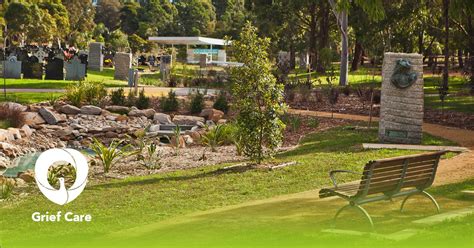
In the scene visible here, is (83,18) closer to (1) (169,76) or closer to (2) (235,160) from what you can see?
(1) (169,76)

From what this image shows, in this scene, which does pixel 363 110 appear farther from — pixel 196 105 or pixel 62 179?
pixel 62 179

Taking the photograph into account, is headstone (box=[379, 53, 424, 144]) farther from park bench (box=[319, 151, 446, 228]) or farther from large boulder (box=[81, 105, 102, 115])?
large boulder (box=[81, 105, 102, 115])

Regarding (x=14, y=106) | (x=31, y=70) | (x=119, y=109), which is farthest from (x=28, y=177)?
(x=31, y=70)

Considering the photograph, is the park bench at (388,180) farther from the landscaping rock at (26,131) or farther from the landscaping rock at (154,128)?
the landscaping rock at (26,131)

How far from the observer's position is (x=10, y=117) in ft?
75.4

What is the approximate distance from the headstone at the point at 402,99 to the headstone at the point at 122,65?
65.2ft

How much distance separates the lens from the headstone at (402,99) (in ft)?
59.0

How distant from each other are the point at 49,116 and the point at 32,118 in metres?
0.64

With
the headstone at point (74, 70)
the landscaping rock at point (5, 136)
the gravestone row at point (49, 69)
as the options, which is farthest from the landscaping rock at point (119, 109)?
the headstone at point (74, 70)

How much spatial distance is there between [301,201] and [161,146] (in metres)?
9.23

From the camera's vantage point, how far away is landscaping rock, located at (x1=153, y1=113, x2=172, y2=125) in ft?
79.0

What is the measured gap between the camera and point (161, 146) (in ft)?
67.1

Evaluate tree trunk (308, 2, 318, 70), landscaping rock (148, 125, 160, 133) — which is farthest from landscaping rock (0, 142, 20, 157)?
tree trunk (308, 2, 318, 70)

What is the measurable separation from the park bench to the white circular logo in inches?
189
